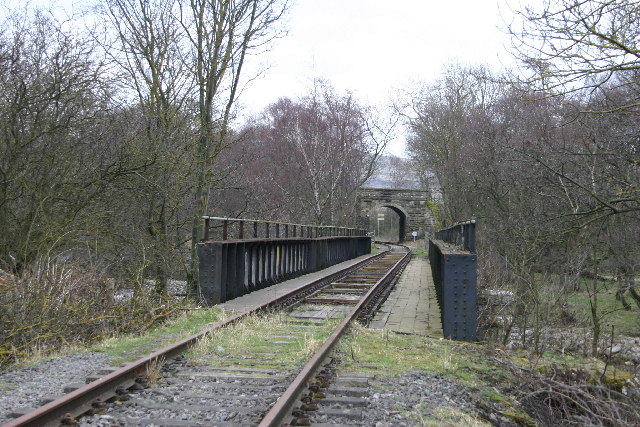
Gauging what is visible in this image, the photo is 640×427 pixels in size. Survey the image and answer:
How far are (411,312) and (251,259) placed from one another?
3.57 meters

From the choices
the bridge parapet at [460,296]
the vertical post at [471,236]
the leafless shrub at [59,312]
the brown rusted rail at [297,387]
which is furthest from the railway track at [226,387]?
the vertical post at [471,236]

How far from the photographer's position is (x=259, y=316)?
912 centimetres

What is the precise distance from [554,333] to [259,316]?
14.9 feet

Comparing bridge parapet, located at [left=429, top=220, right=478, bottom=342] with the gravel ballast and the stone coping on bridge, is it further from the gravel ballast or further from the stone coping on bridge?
the gravel ballast

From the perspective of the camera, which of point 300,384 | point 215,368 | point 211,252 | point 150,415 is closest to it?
point 150,415

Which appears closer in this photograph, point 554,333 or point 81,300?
point 81,300

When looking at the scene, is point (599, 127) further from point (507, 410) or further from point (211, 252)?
point (507, 410)

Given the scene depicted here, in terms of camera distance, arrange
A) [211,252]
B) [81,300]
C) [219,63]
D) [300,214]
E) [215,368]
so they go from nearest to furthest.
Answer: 1. [215,368]
2. [81,300]
3. [211,252]
4. [219,63]
5. [300,214]

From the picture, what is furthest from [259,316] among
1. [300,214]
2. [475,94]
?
[475,94]

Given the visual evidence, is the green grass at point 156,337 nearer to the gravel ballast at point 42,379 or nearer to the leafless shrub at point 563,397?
the gravel ballast at point 42,379

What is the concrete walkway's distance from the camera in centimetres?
904

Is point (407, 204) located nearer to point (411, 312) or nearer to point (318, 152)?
point (318, 152)

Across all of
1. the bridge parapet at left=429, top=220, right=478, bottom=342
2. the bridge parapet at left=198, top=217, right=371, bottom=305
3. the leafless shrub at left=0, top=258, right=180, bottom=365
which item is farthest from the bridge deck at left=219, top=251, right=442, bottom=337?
the leafless shrub at left=0, top=258, right=180, bottom=365

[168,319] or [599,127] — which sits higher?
[599,127]
